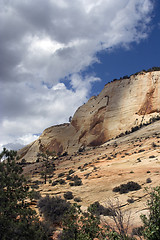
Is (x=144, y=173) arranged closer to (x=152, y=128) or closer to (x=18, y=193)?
(x=18, y=193)

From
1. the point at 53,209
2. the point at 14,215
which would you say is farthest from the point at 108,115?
the point at 14,215

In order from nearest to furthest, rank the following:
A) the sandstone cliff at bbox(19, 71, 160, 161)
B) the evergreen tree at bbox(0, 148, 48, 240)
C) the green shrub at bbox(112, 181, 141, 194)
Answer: the evergreen tree at bbox(0, 148, 48, 240)
the green shrub at bbox(112, 181, 141, 194)
the sandstone cliff at bbox(19, 71, 160, 161)

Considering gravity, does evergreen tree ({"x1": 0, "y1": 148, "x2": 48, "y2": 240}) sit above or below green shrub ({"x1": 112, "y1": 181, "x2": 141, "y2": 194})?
above

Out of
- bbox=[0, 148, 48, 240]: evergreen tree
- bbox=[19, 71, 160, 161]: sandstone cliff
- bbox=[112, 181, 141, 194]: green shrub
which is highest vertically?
bbox=[19, 71, 160, 161]: sandstone cliff

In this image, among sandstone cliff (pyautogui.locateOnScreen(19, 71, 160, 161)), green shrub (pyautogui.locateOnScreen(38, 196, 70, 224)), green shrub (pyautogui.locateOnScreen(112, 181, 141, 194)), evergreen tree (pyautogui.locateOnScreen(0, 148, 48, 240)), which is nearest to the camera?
evergreen tree (pyautogui.locateOnScreen(0, 148, 48, 240))

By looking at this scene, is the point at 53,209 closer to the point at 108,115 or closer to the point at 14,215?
the point at 14,215

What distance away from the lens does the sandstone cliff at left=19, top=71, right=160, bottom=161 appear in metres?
49.2

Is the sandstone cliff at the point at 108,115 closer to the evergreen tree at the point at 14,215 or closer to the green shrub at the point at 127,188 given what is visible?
the green shrub at the point at 127,188

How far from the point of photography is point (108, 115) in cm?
5453

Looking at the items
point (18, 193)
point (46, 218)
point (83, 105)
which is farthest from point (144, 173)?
point (83, 105)

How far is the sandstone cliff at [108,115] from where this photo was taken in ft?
162

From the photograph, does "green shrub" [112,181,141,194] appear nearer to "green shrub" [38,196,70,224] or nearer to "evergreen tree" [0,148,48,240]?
"green shrub" [38,196,70,224]

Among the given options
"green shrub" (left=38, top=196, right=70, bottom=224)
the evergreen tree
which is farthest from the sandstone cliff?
the evergreen tree

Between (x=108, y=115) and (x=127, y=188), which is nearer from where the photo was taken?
(x=127, y=188)
